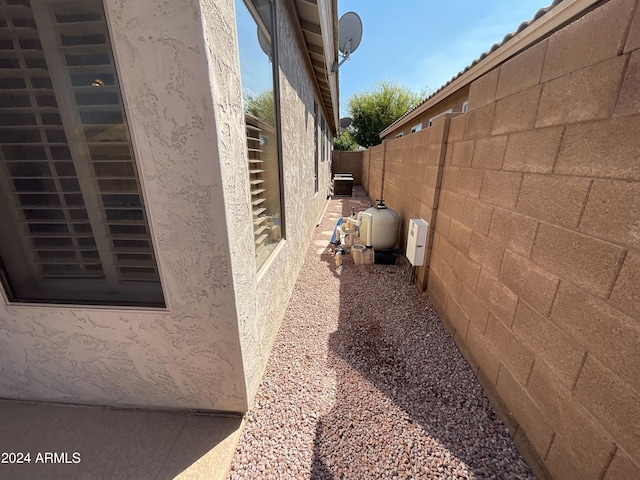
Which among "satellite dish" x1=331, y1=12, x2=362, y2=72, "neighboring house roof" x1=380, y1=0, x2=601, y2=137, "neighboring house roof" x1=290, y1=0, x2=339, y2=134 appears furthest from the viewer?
"satellite dish" x1=331, y1=12, x2=362, y2=72

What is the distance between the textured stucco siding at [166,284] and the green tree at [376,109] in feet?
82.7

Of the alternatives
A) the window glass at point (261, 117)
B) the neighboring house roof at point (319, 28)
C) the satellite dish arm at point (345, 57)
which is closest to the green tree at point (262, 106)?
the window glass at point (261, 117)

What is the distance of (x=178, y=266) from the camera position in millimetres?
1506

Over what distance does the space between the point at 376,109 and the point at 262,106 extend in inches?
991

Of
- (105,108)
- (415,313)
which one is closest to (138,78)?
(105,108)

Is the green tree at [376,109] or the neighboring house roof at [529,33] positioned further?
the green tree at [376,109]

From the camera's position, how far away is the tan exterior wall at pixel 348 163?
16.8 metres

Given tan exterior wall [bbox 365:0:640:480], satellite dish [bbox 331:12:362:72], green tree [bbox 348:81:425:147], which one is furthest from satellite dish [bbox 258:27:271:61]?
green tree [bbox 348:81:425:147]

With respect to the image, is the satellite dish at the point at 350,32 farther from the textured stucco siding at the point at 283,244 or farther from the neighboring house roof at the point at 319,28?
the textured stucco siding at the point at 283,244

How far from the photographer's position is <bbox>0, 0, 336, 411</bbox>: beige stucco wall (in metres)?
1.21

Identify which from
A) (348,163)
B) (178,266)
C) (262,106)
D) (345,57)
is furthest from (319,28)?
(348,163)

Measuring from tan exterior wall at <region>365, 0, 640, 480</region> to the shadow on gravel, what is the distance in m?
0.20

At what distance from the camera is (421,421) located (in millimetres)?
1827

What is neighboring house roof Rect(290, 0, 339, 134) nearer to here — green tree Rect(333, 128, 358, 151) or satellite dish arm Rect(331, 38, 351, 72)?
satellite dish arm Rect(331, 38, 351, 72)
